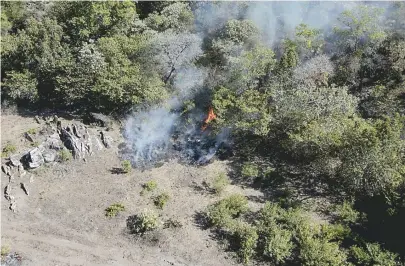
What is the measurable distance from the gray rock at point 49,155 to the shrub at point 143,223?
333 inches

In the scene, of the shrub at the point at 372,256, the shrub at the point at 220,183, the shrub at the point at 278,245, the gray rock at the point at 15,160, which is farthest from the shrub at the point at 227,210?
the gray rock at the point at 15,160

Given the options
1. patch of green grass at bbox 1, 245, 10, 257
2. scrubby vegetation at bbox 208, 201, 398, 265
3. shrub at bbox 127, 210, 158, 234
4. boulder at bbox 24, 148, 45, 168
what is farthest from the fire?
patch of green grass at bbox 1, 245, 10, 257

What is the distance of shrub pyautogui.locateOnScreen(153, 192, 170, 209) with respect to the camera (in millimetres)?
31584

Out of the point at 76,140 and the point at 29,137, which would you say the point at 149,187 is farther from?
the point at 29,137

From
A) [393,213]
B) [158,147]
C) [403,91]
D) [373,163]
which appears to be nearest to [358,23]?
[403,91]

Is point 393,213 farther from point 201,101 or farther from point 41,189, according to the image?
point 41,189

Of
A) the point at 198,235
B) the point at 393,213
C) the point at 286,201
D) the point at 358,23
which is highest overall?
the point at 358,23

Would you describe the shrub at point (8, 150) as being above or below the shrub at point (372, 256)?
below

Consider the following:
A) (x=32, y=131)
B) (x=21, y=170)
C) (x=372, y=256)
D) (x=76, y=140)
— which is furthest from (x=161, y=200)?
(x=372, y=256)

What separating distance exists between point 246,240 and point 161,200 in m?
6.78

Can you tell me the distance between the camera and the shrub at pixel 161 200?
31.6 m

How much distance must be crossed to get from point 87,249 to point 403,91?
27640 mm

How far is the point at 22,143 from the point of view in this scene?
3659cm

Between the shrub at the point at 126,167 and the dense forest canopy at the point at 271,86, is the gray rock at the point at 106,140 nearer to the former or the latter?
the dense forest canopy at the point at 271,86
